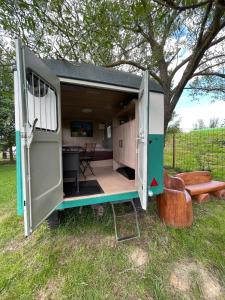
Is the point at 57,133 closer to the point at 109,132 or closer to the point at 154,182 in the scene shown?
the point at 154,182

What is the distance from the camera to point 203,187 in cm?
375

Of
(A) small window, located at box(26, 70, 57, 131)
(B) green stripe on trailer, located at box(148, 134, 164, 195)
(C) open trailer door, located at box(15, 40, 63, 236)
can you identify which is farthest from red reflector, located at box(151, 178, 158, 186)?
(A) small window, located at box(26, 70, 57, 131)

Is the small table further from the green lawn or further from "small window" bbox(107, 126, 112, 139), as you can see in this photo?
"small window" bbox(107, 126, 112, 139)

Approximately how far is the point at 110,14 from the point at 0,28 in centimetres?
175

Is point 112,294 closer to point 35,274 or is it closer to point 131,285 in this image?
point 131,285

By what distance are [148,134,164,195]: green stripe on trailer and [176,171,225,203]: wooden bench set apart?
4.73 ft

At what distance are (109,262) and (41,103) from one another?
2.08m

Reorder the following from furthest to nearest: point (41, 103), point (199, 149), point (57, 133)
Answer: point (199, 149) < point (57, 133) < point (41, 103)

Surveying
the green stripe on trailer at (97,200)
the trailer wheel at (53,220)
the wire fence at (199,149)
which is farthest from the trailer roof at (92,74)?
the wire fence at (199,149)

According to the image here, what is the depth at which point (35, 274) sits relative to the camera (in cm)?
186

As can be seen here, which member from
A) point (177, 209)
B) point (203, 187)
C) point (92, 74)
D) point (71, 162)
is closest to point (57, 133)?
point (71, 162)

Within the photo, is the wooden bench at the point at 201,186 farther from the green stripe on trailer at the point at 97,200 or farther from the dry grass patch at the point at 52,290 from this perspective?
the dry grass patch at the point at 52,290

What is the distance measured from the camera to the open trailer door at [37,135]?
1384 mm

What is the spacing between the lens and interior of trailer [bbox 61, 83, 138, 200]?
3026 mm
